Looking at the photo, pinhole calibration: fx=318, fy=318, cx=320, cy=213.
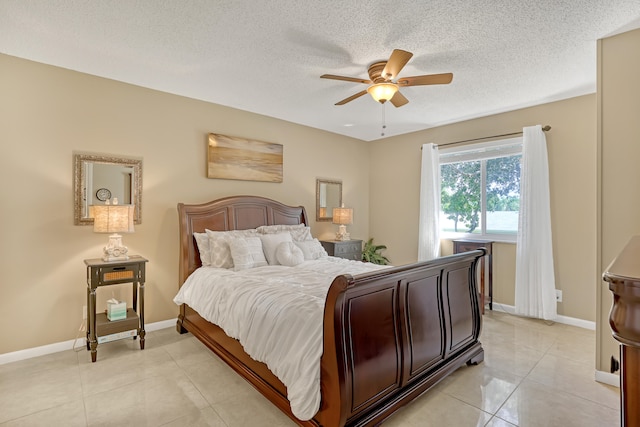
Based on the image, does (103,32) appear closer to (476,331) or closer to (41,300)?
(41,300)

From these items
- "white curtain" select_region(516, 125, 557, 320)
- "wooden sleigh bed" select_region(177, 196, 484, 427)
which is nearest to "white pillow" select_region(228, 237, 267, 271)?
"wooden sleigh bed" select_region(177, 196, 484, 427)

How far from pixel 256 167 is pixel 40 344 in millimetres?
2909

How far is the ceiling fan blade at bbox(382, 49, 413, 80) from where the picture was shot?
7.44 feet

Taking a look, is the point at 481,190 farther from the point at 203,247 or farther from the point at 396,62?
the point at 203,247

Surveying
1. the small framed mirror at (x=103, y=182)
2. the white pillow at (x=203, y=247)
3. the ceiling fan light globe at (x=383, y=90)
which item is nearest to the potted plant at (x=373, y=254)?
the white pillow at (x=203, y=247)

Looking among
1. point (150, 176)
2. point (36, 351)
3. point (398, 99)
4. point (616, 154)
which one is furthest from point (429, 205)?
point (36, 351)

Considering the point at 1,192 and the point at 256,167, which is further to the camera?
the point at 256,167

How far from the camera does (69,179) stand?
3.08 m

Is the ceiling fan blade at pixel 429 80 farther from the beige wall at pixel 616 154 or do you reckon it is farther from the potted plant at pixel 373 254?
the potted plant at pixel 373 254

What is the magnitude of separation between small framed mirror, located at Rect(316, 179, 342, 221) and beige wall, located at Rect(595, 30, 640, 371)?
3.49 m

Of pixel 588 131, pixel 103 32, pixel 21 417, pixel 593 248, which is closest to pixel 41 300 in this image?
pixel 21 417

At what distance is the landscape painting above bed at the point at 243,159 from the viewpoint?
4008mm

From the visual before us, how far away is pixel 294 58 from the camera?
2.84 meters

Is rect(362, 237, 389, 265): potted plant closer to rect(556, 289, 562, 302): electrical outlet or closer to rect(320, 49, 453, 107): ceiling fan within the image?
rect(556, 289, 562, 302): electrical outlet
